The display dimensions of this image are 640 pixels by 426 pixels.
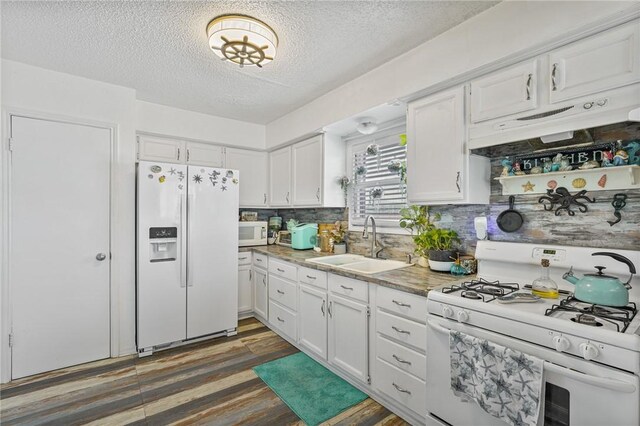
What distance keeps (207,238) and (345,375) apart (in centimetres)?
188

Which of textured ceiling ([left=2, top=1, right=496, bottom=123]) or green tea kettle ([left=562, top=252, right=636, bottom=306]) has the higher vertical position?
textured ceiling ([left=2, top=1, right=496, bottom=123])

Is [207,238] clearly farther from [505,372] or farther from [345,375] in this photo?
[505,372]

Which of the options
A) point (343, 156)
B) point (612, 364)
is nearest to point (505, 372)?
point (612, 364)

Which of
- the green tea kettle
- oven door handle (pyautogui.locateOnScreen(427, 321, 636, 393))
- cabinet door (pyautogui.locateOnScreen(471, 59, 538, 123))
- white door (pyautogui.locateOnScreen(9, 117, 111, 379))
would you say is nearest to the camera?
oven door handle (pyautogui.locateOnScreen(427, 321, 636, 393))

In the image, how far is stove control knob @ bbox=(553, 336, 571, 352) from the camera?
1172 millimetres

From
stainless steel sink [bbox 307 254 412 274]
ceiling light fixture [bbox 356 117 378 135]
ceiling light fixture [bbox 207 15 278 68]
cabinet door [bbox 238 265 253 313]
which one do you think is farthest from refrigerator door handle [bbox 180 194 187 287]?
ceiling light fixture [bbox 356 117 378 135]

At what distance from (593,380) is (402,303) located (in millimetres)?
917

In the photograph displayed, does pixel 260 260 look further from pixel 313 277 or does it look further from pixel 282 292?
pixel 313 277

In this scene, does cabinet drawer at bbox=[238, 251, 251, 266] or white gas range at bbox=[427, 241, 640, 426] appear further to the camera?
cabinet drawer at bbox=[238, 251, 251, 266]

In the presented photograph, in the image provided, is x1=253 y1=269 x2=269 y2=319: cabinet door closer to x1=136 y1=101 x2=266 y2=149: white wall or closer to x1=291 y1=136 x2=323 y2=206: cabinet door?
x1=291 y1=136 x2=323 y2=206: cabinet door

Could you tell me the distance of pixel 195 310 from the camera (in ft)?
10.0

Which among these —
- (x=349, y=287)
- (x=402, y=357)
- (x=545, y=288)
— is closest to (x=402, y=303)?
(x=402, y=357)

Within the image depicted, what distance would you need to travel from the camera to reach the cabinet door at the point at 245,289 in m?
3.62

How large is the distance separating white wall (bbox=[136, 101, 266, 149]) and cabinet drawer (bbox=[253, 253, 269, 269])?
4.82ft
